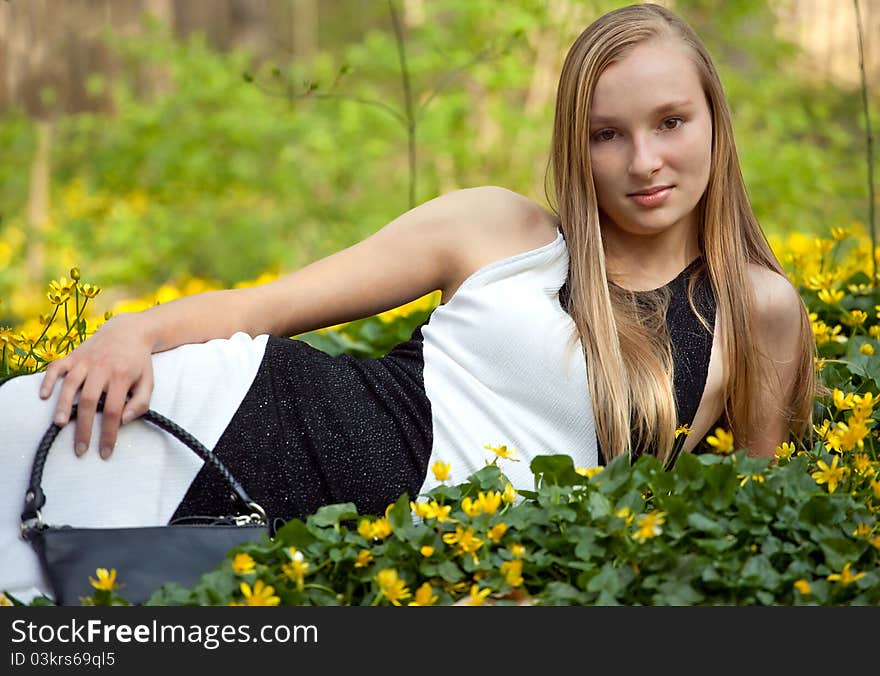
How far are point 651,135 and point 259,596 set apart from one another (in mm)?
1132

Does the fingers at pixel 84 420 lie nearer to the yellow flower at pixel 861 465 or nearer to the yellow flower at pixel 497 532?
the yellow flower at pixel 497 532

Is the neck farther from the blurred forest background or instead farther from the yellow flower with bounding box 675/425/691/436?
the blurred forest background

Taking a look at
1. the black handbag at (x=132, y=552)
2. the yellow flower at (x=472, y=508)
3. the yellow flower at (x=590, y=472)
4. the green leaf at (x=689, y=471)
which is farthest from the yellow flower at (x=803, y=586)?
the black handbag at (x=132, y=552)

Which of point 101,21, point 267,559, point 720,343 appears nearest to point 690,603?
point 267,559

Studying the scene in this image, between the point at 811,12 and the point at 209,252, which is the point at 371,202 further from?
the point at 811,12

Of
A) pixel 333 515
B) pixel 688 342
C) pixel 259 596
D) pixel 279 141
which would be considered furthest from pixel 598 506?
pixel 279 141

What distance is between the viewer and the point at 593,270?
2.21 m

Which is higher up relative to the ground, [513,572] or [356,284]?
[356,284]

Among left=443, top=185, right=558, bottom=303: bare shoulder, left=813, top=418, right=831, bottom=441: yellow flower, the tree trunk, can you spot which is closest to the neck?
left=443, top=185, right=558, bottom=303: bare shoulder

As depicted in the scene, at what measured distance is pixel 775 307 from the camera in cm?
225

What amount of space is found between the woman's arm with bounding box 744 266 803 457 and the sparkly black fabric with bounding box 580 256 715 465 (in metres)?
0.10

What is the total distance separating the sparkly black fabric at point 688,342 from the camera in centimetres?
217

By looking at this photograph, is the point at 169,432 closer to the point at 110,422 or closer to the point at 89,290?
the point at 110,422

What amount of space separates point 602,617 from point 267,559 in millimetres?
492
